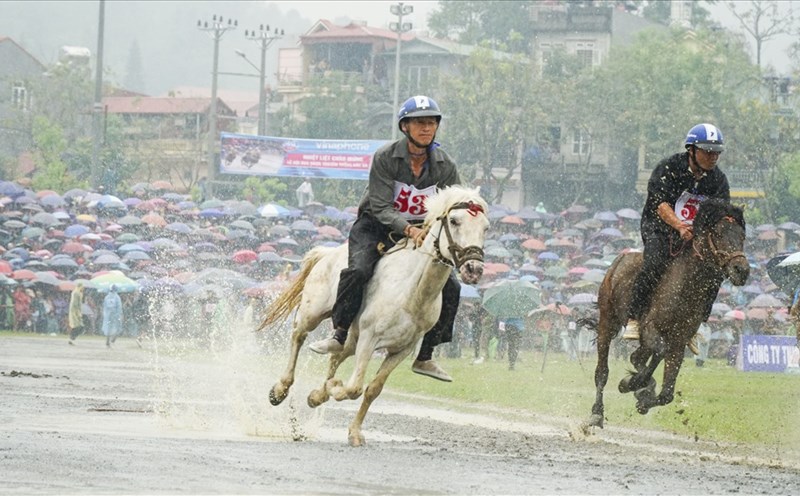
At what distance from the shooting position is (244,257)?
143ft

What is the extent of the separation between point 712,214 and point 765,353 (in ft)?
56.0

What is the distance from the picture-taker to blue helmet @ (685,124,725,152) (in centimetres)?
1427

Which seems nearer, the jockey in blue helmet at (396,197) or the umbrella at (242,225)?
the jockey in blue helmet at (396,197)

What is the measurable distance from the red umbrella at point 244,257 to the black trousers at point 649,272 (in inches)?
1142

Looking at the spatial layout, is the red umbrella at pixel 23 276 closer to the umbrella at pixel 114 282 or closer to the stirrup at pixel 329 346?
the umbrella at pixel 114 282

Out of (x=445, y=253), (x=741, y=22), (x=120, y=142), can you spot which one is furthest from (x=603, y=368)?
(x=120, y=142)

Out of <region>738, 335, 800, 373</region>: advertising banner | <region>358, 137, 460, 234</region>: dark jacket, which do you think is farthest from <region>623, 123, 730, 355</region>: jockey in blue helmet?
<region>738, 335, 800, 373</region>: advertising banner

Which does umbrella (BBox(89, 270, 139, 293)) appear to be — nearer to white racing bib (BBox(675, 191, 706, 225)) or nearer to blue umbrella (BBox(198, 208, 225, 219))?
blue umbrella (BBox(198, 208, 225, 219))

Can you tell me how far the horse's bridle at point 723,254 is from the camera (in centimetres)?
1366

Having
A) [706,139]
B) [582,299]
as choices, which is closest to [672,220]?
[706,139]

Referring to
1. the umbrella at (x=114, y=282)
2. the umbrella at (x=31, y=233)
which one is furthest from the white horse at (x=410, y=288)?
the umbrella at (x=31, y=233)

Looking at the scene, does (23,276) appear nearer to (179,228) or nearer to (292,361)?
(179,228)

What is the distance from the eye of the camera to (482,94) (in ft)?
234

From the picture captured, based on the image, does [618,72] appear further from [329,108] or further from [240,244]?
[240,244]
